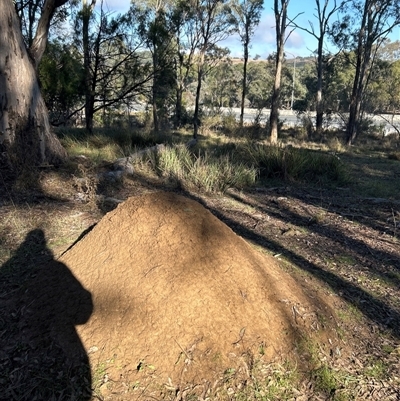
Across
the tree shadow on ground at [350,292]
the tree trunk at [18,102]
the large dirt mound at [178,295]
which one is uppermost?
the tree trunk at [18,102]

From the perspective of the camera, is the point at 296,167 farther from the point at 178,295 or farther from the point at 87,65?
the point at 87,65

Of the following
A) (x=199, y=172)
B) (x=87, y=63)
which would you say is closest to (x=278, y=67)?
(x=87, y=63)

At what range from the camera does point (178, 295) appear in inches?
92.5

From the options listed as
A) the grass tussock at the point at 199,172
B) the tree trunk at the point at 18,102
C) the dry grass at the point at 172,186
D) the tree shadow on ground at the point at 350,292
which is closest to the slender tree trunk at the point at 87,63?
the dry grass at the point at 172,186

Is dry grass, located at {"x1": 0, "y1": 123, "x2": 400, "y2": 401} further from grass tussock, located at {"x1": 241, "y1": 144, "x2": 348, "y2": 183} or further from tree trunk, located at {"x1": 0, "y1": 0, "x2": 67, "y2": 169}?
tree trunk, located at {"x1": 0, "y1": 0, "x2": 67, "y2": 169}

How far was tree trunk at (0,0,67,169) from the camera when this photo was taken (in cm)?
572

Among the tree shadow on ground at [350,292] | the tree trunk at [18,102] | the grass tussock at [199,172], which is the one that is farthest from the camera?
the grass tussock at [199,172]

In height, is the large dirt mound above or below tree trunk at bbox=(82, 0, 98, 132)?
below

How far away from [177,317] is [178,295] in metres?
0.14

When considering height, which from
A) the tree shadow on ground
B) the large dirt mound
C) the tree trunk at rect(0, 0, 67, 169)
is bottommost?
the tree shadow on ground

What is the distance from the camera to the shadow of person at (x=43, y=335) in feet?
6.49

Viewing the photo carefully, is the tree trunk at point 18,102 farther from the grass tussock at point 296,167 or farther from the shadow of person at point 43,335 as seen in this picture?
the grass tussock at point 296,167

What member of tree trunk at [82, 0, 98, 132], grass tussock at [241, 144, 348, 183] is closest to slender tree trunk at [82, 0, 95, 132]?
tree trunk at [82, 0, 98, 132]

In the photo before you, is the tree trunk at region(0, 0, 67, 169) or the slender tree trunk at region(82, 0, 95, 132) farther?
the slender tree trunk at region(82, 0, 95, 132)
